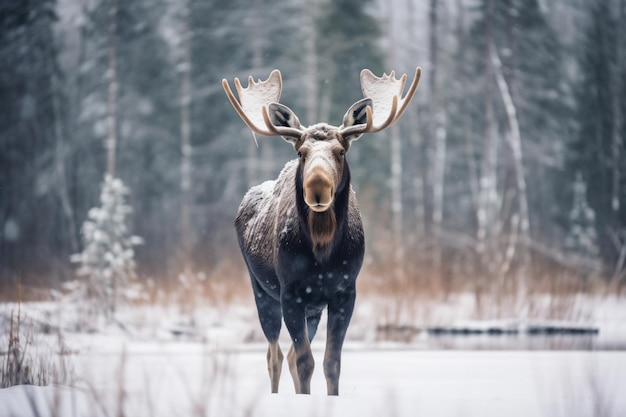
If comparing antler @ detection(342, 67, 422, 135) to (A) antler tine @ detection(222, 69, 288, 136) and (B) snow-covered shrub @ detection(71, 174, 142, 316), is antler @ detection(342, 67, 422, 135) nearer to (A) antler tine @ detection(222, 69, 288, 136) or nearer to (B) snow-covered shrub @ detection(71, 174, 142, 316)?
(A) antler tine @ detection(222, 69, 288, 136)

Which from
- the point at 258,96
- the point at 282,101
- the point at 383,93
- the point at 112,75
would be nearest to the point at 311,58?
the point at 282,101

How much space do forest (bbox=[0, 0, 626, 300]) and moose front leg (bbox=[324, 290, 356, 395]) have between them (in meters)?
11.9

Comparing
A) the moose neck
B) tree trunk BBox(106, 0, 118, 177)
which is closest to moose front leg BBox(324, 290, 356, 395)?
the moose neck

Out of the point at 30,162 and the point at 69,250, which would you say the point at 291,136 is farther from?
the point at 30,162

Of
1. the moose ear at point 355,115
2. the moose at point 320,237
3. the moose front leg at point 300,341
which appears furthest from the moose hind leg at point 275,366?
the moose ear at point 355,115

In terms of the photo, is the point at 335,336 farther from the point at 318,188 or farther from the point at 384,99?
the point at 384,99

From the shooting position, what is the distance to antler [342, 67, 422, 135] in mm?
4855

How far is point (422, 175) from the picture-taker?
72.7 feet

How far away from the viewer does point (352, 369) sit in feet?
23.2

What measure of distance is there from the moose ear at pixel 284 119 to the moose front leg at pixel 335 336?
47.2 inches

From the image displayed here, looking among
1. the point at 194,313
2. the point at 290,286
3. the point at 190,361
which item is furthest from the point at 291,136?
the point at 194,313

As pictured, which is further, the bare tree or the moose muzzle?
A: the bare tree

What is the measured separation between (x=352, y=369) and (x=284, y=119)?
120 inches

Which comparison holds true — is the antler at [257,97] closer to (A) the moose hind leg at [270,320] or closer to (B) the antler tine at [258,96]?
(B) the antler tine at [258,96]
